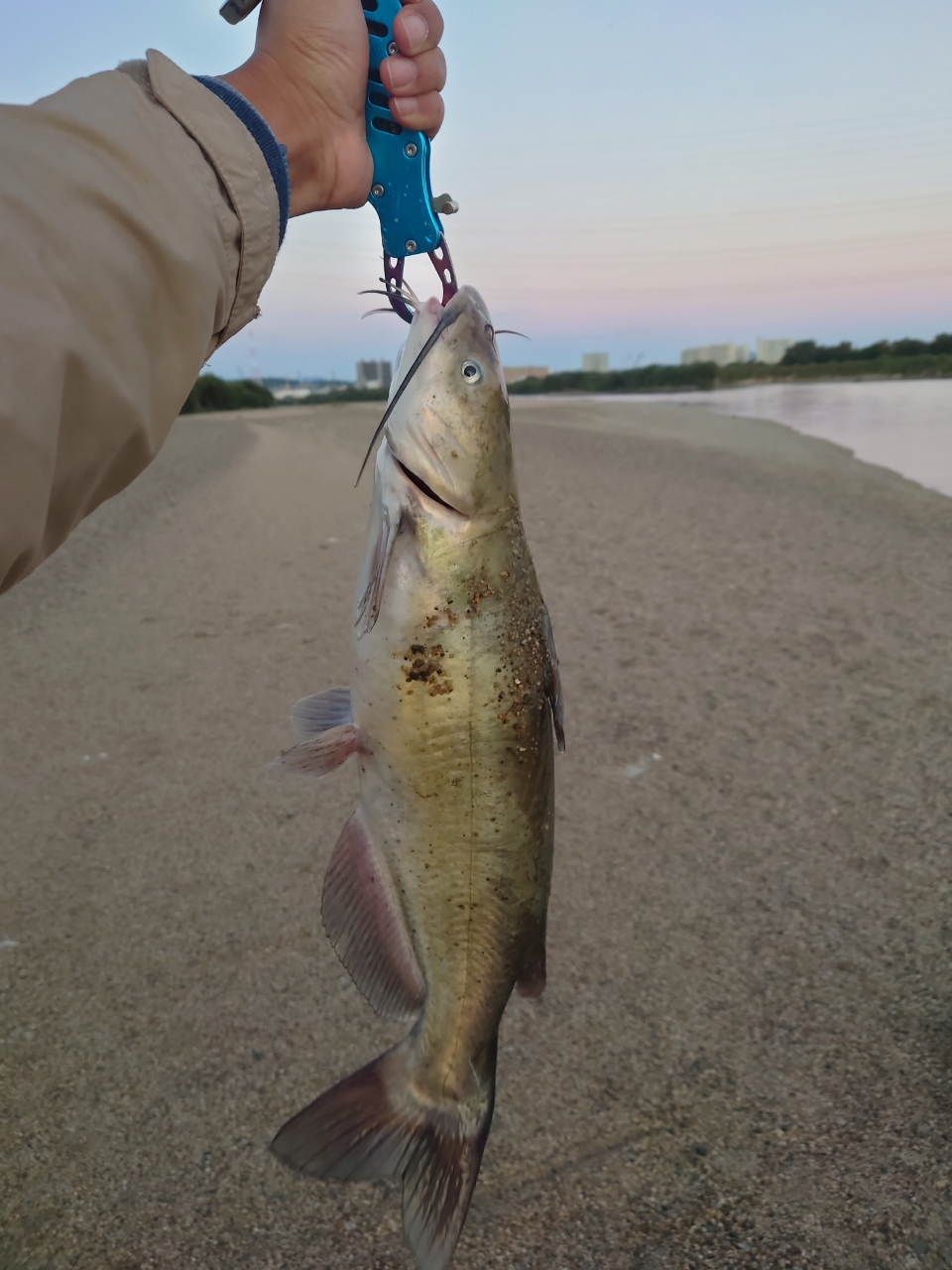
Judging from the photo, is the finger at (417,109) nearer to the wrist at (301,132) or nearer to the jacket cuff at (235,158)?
the wrist at (301,132)

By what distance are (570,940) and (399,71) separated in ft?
8.57

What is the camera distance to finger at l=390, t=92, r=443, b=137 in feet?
5.94

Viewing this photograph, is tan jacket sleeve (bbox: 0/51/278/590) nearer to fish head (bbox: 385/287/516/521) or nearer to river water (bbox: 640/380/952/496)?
fish head (bbox: 385/287/516/521)

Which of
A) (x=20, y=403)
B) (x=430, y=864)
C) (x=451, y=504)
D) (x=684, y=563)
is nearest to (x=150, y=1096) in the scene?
(x=430, y=864)

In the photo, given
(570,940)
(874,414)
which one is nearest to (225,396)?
(874,414)

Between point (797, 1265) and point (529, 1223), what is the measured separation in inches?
24.4

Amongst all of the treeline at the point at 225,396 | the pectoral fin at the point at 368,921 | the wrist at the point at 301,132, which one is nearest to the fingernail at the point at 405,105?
the wrist at the point at 301,132

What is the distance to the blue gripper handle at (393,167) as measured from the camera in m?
1.81

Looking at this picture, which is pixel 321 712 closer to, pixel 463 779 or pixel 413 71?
pixel 463 779

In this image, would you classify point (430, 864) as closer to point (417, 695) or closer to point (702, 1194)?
point (417, 695)

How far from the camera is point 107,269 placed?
3.95 ft

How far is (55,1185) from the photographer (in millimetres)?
2273

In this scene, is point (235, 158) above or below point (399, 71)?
below

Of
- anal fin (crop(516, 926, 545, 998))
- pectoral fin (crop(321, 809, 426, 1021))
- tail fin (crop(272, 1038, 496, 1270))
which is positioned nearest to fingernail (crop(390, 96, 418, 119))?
pectoral fin (crop(321, 809, 426, 1021))
